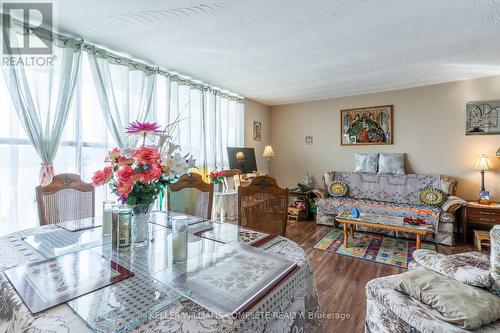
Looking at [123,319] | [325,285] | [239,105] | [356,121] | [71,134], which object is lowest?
[325,285]

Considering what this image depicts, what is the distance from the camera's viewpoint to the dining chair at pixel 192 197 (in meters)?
1.97

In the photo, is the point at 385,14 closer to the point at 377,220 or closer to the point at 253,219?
the point at 253,219

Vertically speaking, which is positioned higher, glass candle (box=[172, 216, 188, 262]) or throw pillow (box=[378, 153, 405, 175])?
throw pillow (box=[378, 153, 405, 175])

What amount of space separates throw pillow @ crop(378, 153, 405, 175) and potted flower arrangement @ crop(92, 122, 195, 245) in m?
4.09

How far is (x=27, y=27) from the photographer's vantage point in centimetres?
207

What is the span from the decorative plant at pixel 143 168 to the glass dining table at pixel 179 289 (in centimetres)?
29

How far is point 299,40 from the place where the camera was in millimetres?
2428

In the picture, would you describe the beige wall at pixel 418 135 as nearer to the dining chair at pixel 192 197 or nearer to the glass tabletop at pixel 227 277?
the dining chair at pixel 192 197

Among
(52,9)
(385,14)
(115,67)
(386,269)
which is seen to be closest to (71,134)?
(115,67)

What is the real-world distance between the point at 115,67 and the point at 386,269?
12.4 feet

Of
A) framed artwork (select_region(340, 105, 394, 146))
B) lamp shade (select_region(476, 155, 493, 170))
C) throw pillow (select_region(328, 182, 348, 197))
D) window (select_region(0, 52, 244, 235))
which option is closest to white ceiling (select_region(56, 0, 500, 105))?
window (select_region(0, 52, 244, 235))

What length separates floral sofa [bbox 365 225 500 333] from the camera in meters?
1.06

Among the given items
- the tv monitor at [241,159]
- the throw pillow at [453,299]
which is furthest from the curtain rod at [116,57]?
the throw pillow at [453,299]

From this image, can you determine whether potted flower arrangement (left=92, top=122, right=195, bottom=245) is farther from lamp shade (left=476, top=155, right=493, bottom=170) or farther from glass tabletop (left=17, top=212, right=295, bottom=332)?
lamp shade (left=476, top=155, right=493, bottom=170)
